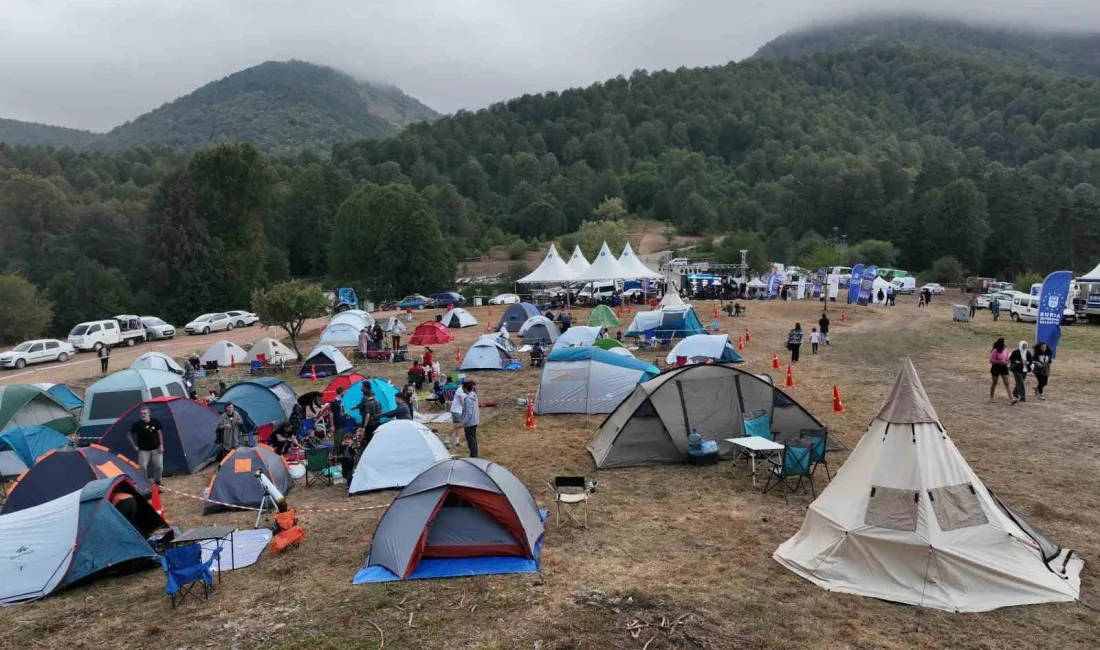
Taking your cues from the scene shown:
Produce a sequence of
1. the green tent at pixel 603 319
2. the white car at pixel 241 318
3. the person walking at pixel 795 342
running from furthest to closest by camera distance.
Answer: the white car at pixel 241 318 < the green tent at pixel 603 319 < the person walking at pixel 795 342

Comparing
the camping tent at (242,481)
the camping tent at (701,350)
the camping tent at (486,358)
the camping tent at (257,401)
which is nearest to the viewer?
the camping tent at (242,481)

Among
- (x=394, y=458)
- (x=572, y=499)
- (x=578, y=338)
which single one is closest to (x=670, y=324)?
(x=578, y=338)

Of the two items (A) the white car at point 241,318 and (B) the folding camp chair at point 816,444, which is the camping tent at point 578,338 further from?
(A) the white car at point 241,318

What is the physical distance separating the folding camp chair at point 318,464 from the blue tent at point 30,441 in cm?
527

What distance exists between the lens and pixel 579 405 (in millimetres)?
15914

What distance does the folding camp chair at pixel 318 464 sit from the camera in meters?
11.7

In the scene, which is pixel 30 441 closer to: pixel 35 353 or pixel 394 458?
pixel 394 458

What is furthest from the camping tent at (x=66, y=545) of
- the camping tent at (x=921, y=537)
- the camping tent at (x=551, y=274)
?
the camping tent at (x=551, y=274)

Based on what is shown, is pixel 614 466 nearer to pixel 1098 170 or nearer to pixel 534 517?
pixel 534 517

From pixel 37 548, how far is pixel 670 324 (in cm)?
2025

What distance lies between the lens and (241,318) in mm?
40906

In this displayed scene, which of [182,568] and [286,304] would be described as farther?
[286,304]

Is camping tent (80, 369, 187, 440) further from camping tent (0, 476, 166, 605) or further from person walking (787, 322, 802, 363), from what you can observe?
person walking (787, 322, 802, 363)

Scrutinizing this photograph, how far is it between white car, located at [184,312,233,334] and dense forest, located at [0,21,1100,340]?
12.9 m
